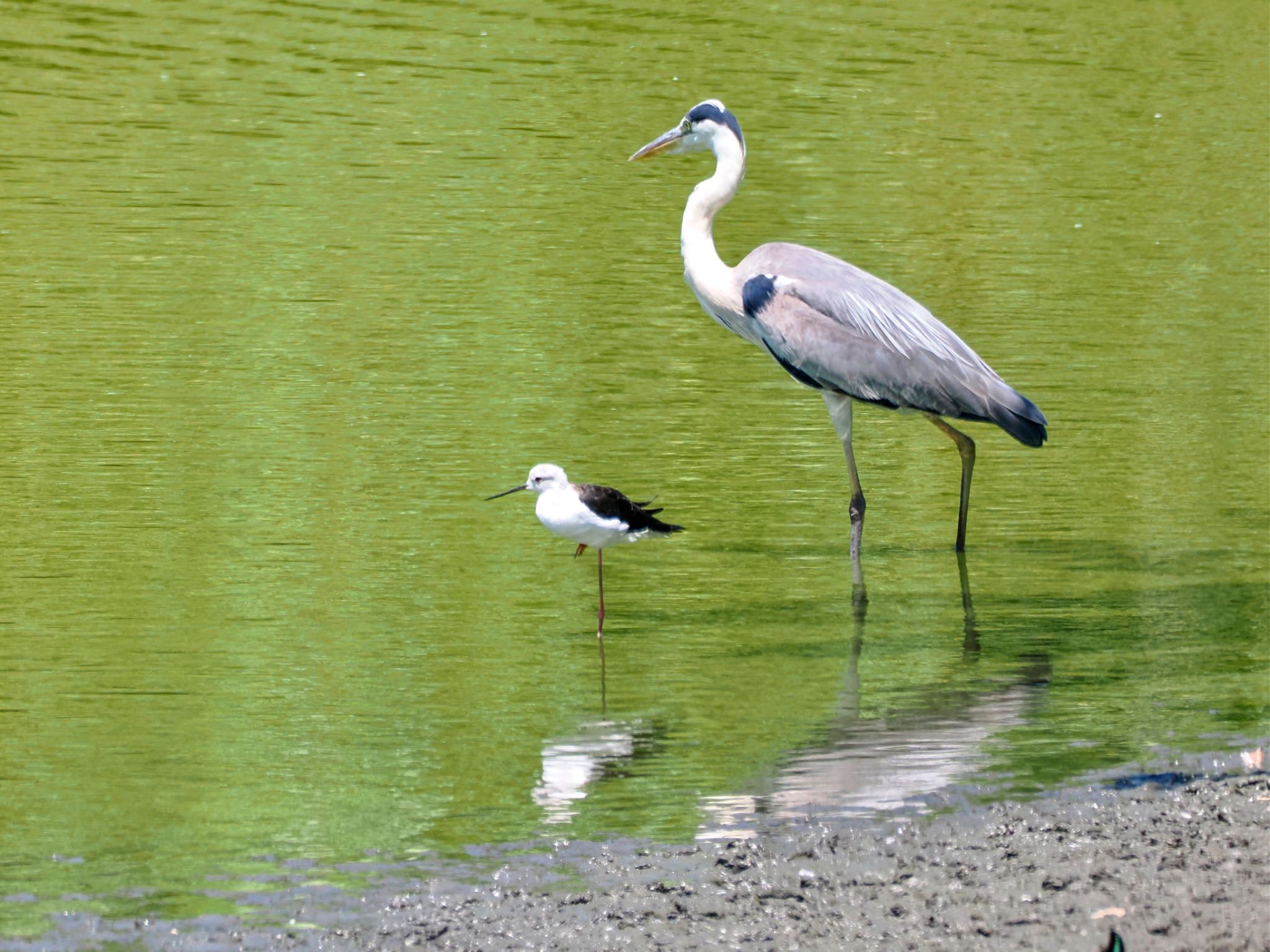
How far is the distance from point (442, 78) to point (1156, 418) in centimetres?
1147

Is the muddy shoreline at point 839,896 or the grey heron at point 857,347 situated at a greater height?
the grey heron at point 857,347

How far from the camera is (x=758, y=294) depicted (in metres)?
9.44

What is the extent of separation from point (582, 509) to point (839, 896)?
8.54 ft

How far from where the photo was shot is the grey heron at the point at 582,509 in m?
7.65

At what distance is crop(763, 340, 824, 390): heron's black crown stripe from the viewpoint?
938 centimetres

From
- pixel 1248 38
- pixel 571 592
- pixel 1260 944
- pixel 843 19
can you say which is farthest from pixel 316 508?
pixel 1248 38

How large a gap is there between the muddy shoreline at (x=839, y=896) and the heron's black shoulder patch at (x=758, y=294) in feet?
12.7

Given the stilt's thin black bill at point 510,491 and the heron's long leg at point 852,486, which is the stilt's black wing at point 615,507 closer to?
the stilt's thin black bill at point 510,491

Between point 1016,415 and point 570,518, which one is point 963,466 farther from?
point 570,518

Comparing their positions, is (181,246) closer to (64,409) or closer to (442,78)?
(64,409)

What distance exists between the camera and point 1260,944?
4910 mm

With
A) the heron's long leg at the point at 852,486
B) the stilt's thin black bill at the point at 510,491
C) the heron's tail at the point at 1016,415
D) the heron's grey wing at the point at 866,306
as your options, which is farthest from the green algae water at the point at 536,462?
the heron's grey wing at the point at 866,306

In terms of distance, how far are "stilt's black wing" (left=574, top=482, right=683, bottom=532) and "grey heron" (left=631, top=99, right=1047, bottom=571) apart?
126 cm

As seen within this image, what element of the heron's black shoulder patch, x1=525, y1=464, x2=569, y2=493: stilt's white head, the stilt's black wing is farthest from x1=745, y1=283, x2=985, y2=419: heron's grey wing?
x1=525, y1=464, x2=569, y2=493: stilt's white head
